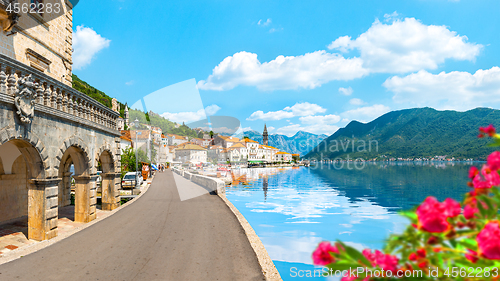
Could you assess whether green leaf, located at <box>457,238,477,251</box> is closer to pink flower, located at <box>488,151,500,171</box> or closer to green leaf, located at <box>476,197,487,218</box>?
green leaf, located at <box>476,197,487,218</box>

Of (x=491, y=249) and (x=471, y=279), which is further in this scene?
(x=471, y=279)

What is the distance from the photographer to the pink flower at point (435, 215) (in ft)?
4.35

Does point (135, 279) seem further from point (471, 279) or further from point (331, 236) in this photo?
point (331, 236)

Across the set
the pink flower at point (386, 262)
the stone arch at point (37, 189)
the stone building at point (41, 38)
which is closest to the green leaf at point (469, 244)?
the pink flower at point (386, 262)

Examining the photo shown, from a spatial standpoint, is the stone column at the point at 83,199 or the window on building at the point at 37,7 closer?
Answer: the window on building at the point at 37,7

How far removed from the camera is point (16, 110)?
859cm

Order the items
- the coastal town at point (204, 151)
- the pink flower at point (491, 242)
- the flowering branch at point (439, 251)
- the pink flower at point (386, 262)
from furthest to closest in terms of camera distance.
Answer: the coastal town at point (204, 151), the pink flower at point (386, 262), the flowering branch at point (439, 251), the pink flower at point (491, 242)

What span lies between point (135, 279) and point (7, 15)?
11.9 m

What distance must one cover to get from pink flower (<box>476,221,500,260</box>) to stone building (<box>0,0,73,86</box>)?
49.5ft

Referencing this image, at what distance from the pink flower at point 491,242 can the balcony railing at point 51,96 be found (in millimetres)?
11229

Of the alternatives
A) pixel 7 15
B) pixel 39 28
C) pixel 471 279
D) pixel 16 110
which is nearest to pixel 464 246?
pixel 471 279

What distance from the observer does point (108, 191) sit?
1638cm

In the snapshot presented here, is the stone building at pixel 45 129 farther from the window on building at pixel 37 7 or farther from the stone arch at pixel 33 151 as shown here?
the window on building at pixel 37 7

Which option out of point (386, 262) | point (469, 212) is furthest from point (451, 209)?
point (386, 262)
